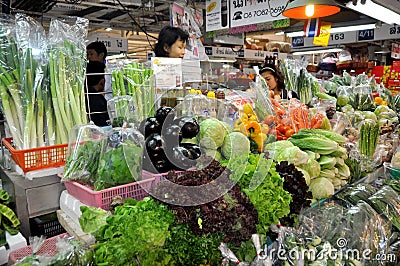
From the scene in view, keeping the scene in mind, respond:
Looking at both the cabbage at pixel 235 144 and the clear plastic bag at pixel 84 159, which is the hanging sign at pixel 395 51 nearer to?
the cabbage at pixel 235 144

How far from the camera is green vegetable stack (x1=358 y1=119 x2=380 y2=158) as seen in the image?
2804 mm

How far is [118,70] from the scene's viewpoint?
222 cm

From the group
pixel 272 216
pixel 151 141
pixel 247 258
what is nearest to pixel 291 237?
pixel 272 216

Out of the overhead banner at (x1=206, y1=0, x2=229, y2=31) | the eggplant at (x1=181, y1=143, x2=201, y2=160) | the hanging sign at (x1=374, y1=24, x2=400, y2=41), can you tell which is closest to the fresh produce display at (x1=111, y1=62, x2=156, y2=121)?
the eggplant at (x1=181, y1=143, x2=201, y2=160)

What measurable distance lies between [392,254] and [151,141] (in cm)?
131

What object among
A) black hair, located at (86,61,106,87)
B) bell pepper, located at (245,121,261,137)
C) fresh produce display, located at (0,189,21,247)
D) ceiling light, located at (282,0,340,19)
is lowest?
fresh produce display, located at (0,189,21,247)

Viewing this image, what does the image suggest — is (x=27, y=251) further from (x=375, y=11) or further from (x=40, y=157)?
(x=375, y=11)

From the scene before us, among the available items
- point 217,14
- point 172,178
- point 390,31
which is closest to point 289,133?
point 172,178

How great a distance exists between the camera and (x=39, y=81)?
187 centimetres

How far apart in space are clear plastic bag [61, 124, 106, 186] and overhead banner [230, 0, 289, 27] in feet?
14.0

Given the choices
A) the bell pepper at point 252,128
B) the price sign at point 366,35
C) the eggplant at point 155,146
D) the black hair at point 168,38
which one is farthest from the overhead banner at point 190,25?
the price sign at point 366,35

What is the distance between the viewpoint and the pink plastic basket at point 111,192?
1383 millimetres

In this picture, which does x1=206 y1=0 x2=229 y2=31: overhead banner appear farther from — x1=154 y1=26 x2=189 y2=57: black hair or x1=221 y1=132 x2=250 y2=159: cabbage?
x1=221 y1=132 x2=250 y2=159: cabbage

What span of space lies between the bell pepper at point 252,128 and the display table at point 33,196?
110 centimetres
